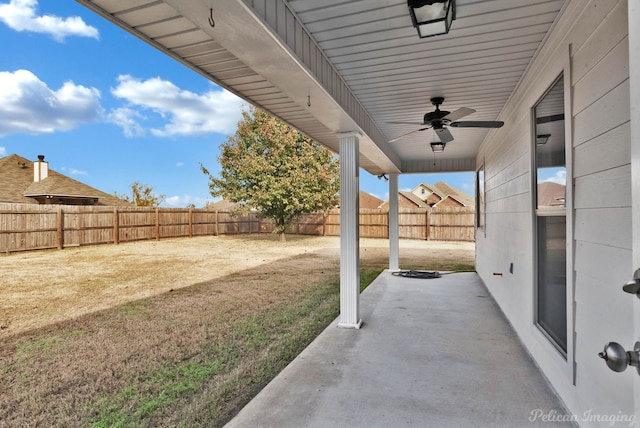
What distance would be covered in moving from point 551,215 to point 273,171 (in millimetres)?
11618

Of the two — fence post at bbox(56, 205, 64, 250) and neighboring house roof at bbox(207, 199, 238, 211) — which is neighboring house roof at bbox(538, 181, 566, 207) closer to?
fence post at bbox(56, 205, 64, 250)

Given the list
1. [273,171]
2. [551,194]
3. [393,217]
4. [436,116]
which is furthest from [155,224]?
[551,194]

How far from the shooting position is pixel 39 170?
1523 centimetres

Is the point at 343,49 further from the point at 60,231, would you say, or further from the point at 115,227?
the point at 115,227

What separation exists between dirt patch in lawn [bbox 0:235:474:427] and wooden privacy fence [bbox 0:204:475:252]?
335cm

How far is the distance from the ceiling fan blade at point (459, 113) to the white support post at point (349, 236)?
39.0 inches

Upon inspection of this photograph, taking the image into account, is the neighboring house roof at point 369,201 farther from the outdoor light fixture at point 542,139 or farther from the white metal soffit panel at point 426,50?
the outdoor light fixture at point 542,139

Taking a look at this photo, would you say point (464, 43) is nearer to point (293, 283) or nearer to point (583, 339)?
point (583, 339)

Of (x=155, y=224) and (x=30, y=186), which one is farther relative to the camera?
(x=30, y=186)

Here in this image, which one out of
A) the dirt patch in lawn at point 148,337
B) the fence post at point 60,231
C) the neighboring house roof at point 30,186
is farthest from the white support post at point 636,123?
the neighboring house roof at point 30,186

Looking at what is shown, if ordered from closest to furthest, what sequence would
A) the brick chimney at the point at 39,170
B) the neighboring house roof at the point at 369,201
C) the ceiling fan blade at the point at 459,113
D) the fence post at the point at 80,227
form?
the ceiling fan blade at the point at 459,113, the fence post at the point at 80,227, the brick chimney at the point at 39,170, the neighboring house roof at the point at 369,201

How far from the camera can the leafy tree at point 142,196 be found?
20.6m

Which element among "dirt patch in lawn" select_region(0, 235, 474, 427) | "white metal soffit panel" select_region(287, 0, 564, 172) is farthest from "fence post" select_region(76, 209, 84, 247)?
"white metal soffit panel" select_region(287, 0, 564, 172)

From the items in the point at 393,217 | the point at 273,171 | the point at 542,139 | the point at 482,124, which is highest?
the point at 273,171
